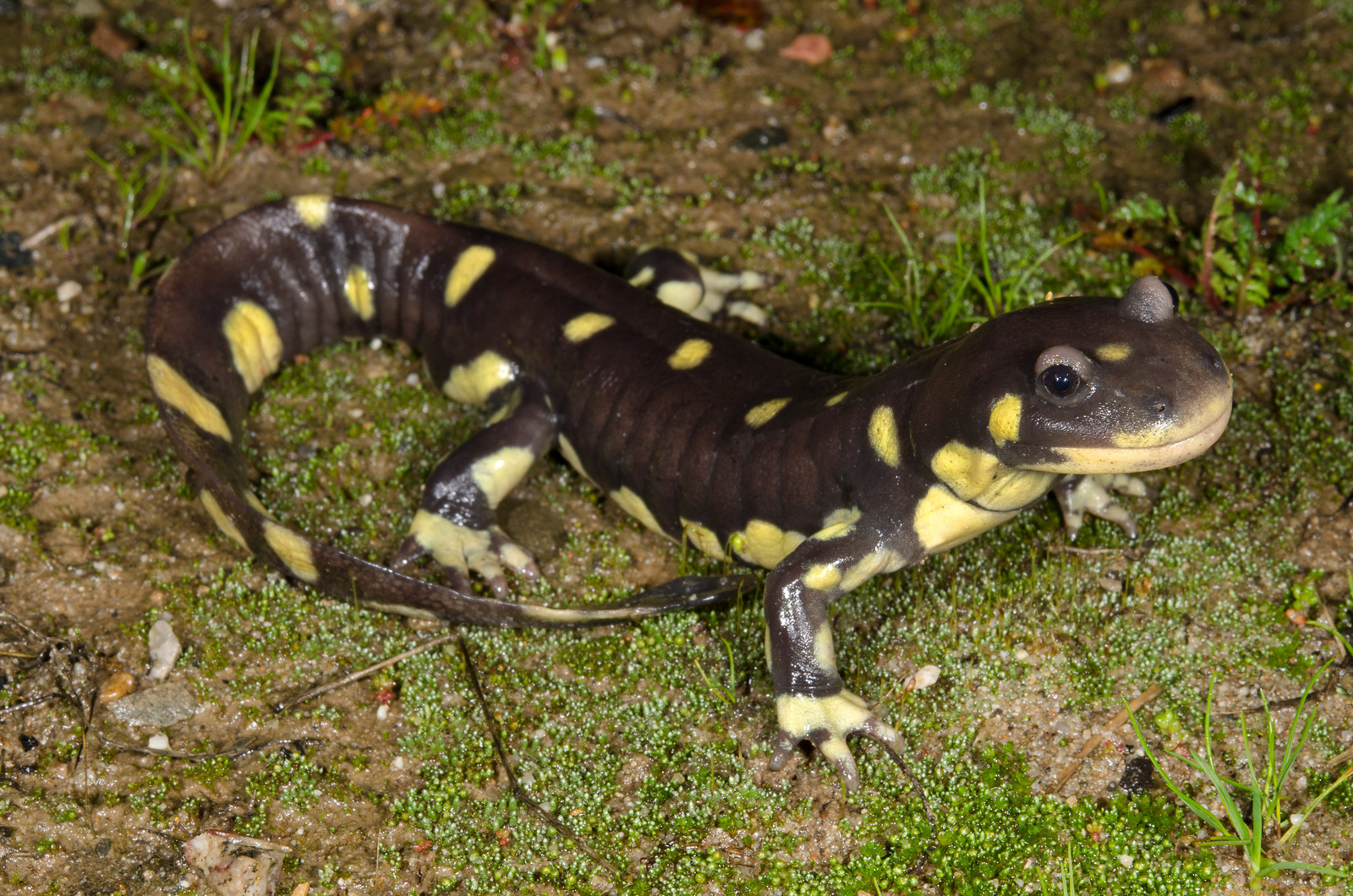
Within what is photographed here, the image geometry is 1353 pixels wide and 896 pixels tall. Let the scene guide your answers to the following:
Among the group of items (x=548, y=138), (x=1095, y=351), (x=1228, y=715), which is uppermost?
(x=1095, y=351)

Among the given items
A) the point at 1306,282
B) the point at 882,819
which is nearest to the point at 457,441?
the point at 882,819

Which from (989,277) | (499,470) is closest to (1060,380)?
(989,277)

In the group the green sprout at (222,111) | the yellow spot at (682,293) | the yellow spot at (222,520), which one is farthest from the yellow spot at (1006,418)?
the green sprout at (222,111)

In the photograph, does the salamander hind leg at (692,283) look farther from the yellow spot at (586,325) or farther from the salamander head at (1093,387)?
the salamander head at (1093,387)

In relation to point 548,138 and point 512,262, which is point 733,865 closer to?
point 512,262

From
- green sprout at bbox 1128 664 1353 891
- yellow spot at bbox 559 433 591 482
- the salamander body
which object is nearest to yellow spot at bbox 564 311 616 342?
the salamander body

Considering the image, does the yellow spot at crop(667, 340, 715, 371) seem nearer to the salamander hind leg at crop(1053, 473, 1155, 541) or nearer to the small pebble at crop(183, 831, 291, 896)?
the salamander hind leg at crop(1053, 473, 1155, 541)

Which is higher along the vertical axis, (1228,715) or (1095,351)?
(1095,351)
